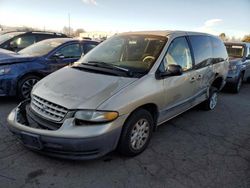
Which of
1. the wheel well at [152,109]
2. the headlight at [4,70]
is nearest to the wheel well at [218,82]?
the wheel well at [152,109]

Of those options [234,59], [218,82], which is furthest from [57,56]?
[234,59]

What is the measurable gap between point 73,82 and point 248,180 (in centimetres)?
257

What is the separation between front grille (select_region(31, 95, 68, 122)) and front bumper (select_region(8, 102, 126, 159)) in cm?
15

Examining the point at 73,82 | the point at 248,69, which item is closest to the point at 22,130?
the point at 73,82

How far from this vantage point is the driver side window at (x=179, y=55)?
4.06 m

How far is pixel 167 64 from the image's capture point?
3963mm

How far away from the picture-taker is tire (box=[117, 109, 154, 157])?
10.8 ft

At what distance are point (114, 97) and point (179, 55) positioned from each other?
176 cm

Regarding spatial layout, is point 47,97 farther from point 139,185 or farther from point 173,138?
point 173,138

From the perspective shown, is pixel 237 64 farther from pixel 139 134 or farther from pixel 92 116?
pixel 92 116

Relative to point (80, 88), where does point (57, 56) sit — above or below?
above

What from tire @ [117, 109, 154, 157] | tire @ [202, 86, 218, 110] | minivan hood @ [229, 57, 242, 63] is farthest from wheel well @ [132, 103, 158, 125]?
minivan hood @ [229, 57, 242, 63]

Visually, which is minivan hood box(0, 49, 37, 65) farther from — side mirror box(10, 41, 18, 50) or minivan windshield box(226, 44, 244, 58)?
minivan windshield box(226, 44, 244, 58)

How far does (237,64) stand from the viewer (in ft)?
27.0
